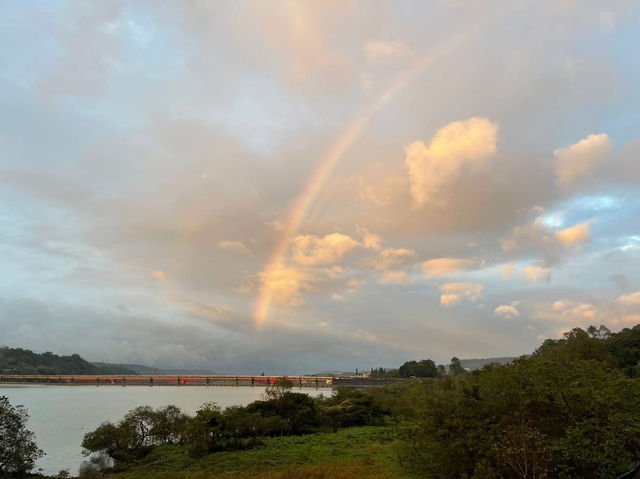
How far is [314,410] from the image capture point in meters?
62.6

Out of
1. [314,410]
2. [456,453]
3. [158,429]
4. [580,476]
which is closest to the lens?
[580,476]

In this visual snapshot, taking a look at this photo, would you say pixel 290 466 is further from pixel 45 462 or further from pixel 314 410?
pixel 45 462

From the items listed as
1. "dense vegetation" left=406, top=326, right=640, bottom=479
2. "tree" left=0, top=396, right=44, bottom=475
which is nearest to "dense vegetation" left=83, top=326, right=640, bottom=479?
"dense vegetation" left=406, top=326, right=640, bottom=479

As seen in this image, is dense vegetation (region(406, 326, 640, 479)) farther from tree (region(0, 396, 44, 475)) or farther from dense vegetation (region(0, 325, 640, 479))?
tree (region(0, 396, 44, 475))

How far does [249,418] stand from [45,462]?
81.1 ft

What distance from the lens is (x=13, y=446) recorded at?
119 ft

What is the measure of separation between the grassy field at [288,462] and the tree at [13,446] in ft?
23.8

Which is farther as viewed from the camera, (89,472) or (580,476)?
(89,472)

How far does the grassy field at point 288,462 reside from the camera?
34.1m

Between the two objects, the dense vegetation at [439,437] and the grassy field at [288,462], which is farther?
the grassy field at [288,462]

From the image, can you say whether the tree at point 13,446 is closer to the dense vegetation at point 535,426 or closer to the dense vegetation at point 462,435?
the dense vegetation at point 462,435

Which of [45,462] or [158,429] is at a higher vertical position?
[158,429]

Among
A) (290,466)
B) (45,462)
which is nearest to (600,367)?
(290,466)

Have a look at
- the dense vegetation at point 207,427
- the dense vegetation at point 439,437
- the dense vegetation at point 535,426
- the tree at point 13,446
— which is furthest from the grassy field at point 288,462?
the tree at point 13,446
